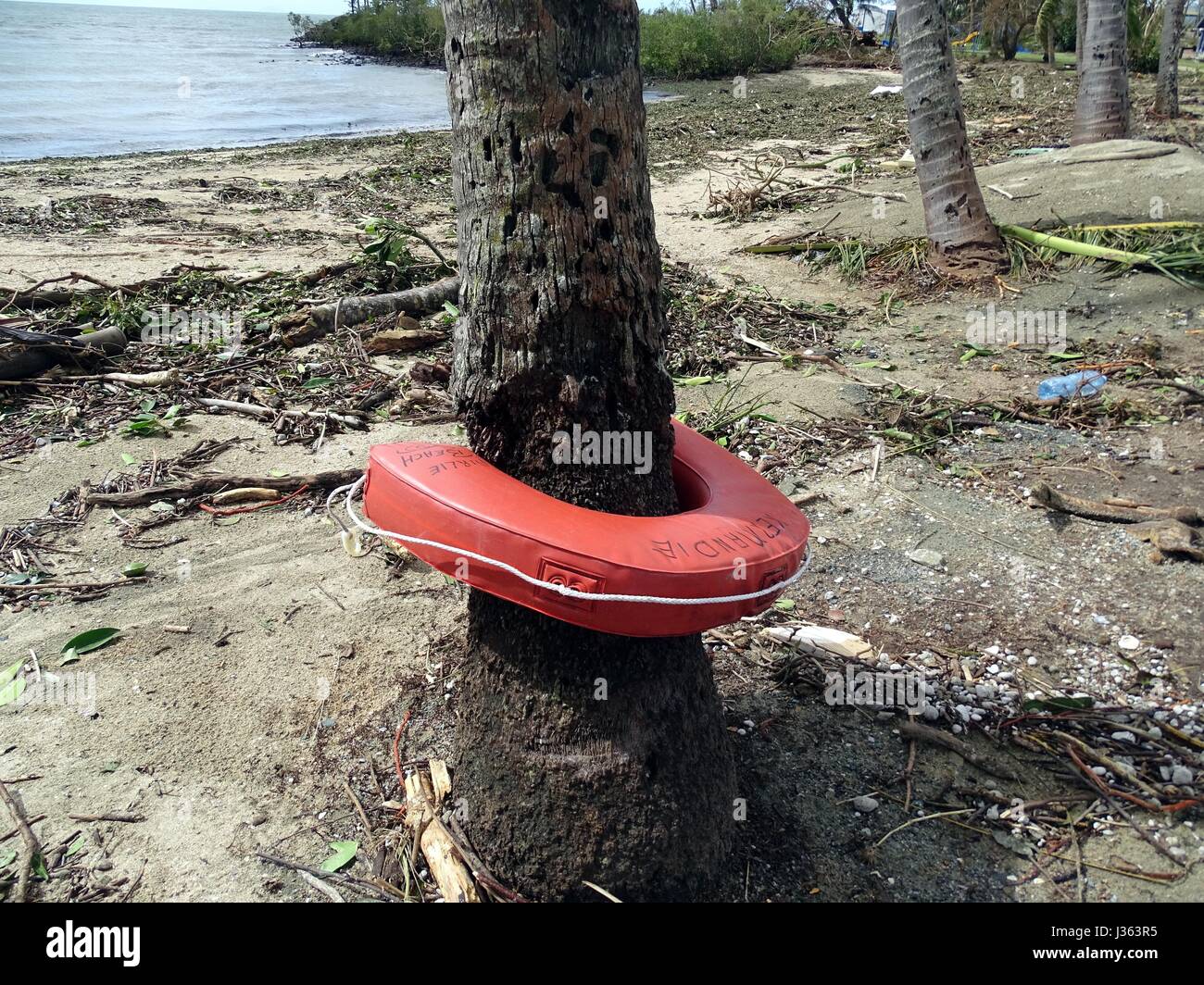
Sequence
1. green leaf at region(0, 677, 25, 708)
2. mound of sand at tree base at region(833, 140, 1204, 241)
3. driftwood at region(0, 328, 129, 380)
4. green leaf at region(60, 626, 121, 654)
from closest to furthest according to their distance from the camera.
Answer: green leaf at region(0, 677, 25, 708) → green leaf at region(60, 626, 121, 654) → driftwood at region(0, 328, 129, 380) → mound of sand at tree base at region(833, 140, 1204, 241)

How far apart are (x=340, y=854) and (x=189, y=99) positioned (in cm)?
3055

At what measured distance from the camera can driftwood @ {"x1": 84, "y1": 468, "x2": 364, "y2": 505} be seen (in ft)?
15.0

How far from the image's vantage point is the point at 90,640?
3504mm

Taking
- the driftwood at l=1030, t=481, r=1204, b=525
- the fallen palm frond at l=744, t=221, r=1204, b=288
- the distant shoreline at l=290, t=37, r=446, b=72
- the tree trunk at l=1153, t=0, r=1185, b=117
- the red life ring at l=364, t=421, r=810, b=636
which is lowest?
the driftwood at l=1030, t=481, r=1204, b=525

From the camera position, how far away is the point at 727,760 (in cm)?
272

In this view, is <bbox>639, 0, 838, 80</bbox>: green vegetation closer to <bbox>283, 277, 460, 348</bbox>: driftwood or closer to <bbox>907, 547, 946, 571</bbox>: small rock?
<bbox>283, 277, 460, 348</bbox>: driftwood

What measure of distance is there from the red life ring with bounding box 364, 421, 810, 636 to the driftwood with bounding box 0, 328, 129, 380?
471 centimetres

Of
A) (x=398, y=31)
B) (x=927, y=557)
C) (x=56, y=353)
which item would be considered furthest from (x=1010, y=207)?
(x=398, y=31)

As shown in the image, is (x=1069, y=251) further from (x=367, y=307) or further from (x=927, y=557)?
(x=367, y=307)

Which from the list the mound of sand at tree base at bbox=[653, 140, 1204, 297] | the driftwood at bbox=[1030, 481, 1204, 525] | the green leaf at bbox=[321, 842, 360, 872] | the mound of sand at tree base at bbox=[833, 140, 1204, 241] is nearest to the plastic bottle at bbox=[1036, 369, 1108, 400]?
the driftwood at bbox=[1030, 481, 1204, 525]

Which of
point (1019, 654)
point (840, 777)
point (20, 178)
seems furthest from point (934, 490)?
point (20, 178)

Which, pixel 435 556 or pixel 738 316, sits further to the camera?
pixel 738 316

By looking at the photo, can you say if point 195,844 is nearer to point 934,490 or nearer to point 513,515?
point 513,515

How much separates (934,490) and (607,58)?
3255mm
